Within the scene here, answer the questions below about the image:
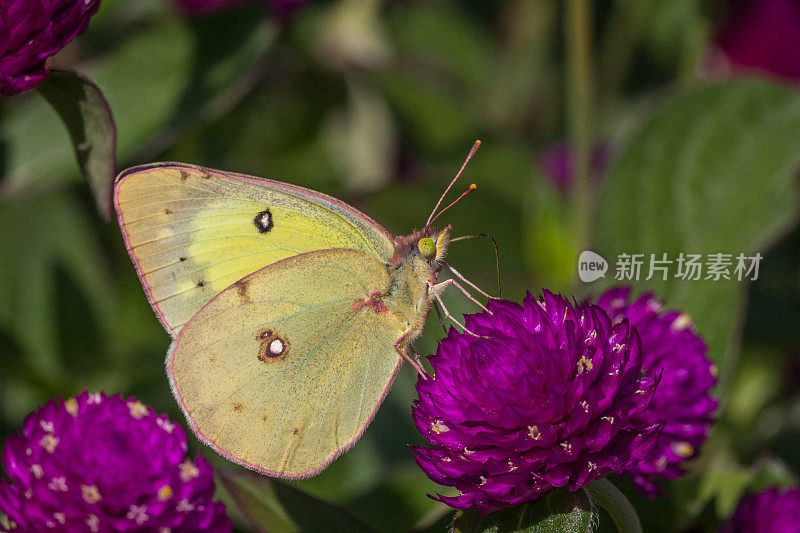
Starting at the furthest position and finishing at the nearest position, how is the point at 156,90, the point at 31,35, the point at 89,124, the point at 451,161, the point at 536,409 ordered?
1. the point at 451,161
2. the point at 156,90
3. the point at 89,124
4. the point at 31,35
5. the point at 536,409

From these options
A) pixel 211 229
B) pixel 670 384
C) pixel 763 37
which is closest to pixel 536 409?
pixel 670 384

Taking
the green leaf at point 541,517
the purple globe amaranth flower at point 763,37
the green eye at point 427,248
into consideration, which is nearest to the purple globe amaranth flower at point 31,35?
the green eye at point 427,248

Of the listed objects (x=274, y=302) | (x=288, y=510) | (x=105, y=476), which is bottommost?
(x=288, y=510)

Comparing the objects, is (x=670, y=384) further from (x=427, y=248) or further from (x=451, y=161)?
(x=451, y=161)

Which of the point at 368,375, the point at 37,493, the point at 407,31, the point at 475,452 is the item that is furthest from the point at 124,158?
the point at 407,31

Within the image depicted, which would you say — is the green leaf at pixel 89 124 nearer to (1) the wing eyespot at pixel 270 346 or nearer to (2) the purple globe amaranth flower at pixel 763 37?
(1) the wing eyespot at pixel 270 346

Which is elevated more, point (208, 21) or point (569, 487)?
point (208, 21)

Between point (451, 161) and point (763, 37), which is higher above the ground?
point (763, 37)

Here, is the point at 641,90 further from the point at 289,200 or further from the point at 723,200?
the point at 289,200
